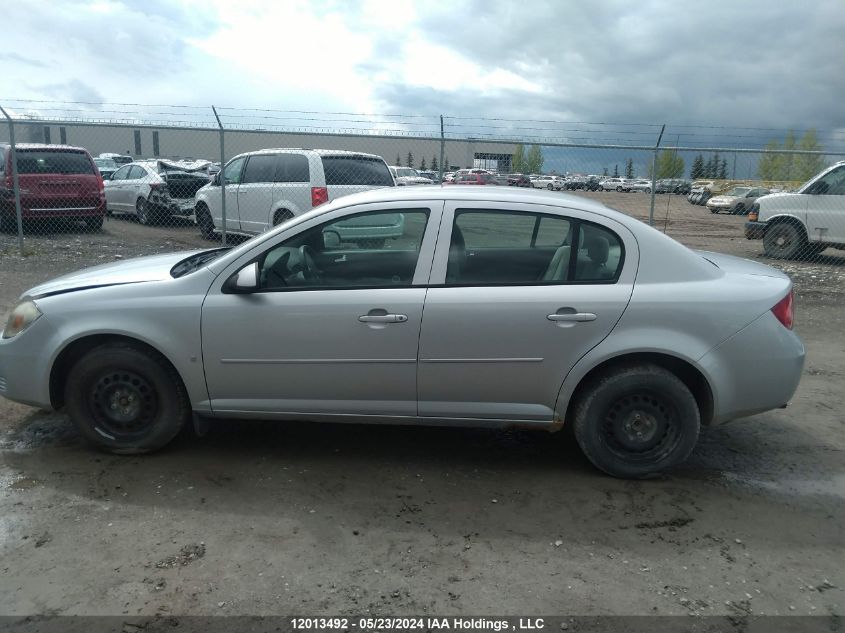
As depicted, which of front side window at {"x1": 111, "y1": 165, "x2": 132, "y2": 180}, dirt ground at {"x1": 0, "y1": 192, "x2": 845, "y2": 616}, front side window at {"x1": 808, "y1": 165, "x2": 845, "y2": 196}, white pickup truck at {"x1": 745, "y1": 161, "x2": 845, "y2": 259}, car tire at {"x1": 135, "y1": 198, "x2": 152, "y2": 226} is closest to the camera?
dirt ground at {"x1": 0, "y1": 192, "x2": 845, "y2": 616}

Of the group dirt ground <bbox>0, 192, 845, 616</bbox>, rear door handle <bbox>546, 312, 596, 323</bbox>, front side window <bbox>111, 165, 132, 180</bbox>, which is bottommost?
dirt ground <bbox>0, 192, 845, 616</bbox>

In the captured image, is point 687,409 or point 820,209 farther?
point 820,209

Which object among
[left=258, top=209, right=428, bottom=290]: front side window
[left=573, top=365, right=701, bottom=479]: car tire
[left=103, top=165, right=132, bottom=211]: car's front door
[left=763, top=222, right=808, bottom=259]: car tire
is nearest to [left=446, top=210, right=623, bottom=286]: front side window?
[left=258, top=209, right=428, bottom=290]: front side window

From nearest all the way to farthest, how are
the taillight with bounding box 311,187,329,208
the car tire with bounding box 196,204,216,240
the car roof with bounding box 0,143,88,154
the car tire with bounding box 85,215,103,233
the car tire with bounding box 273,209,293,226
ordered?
1. the taillight with bounding box 311,187,329,208
2. the car tire with bounding box 273,209,293,226
3. the car roof with bounding box 0,143,88,154
4. the car tire with bounding box 196,204,216,240
5. the car tire with bounding box 85,215,103,233

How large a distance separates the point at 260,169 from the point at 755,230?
30.1 ft

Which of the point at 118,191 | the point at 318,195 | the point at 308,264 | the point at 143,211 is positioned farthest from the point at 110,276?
the point at 118,191

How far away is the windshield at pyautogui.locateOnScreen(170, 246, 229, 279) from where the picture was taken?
14.1 feet

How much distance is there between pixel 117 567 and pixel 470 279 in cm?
230

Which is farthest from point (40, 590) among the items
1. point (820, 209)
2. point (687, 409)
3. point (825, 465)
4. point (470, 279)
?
point (820, 209)

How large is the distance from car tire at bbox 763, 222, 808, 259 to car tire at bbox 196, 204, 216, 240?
1049 centimetres

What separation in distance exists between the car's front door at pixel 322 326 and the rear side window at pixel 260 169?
24.5 feet

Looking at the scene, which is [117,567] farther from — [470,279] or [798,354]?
[798,354]

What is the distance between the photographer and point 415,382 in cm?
391

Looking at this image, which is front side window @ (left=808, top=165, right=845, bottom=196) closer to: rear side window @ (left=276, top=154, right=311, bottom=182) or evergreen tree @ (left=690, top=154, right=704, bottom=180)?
evergreen tree @ (left=690, top=154, right=704, bottom=180)
